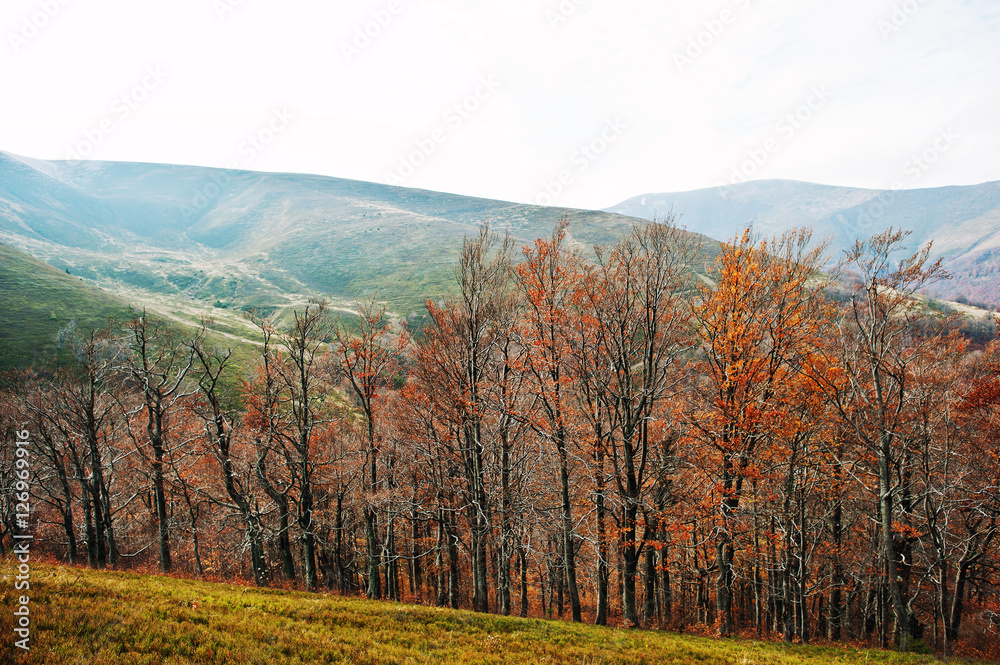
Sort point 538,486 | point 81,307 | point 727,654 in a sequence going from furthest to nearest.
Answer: point 81,307 → point 538,486 → point 727,654

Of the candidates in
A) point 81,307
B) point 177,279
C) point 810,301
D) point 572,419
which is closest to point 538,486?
point 572,419

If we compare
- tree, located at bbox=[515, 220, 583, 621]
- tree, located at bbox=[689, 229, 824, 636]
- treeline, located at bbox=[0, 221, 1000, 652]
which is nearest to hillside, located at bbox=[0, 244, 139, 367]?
treeline, located at bbox=[0, 221, 1000, 652]

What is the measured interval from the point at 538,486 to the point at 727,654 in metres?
15.0

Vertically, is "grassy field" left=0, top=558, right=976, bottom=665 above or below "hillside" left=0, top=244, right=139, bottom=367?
below

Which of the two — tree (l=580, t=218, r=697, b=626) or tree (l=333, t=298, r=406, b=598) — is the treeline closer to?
tree (l=580, t=218, r=697, b=626)

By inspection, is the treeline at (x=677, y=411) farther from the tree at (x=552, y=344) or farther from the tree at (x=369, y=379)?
the tree at (x=369, y=379)

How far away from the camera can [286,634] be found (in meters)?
10.3

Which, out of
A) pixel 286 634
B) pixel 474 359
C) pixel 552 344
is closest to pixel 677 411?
pixel 552 344

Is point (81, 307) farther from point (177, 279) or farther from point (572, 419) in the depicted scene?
point (572, 419)

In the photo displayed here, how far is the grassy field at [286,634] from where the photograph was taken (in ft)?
27.2

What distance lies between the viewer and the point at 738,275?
63.2ft

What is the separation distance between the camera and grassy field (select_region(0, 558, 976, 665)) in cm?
830

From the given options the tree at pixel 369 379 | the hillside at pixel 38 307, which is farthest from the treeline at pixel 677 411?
the hillside at pixel 38 307

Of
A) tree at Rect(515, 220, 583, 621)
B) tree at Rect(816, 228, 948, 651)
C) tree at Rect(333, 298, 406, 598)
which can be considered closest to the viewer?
tree at Rect(816, 228, 948, 651)
